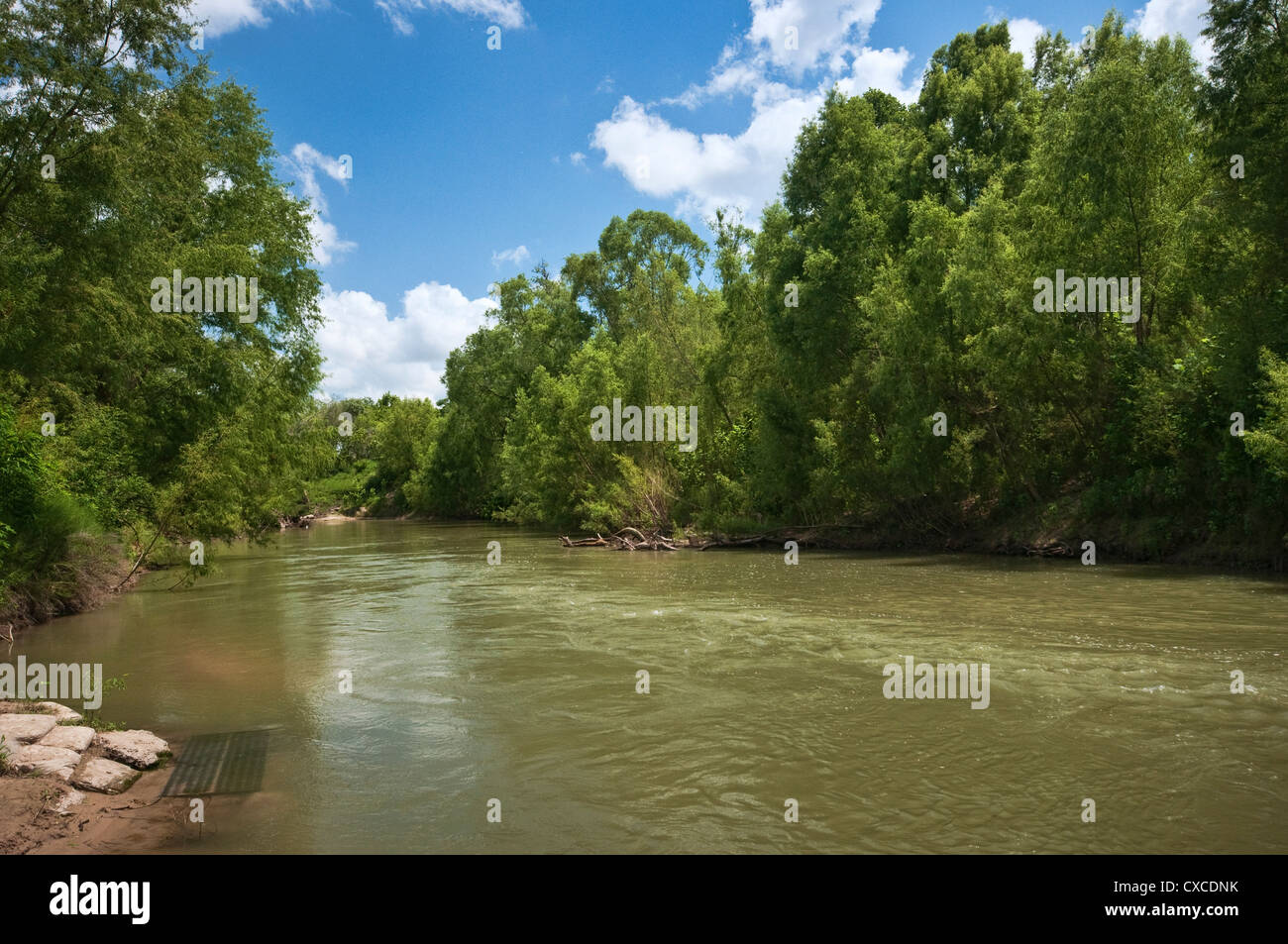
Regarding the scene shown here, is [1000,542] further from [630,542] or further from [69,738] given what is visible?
[69,738]

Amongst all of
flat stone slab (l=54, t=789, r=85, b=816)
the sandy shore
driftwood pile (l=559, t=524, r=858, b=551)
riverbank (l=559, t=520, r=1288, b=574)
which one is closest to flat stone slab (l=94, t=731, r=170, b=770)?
the sandy shore

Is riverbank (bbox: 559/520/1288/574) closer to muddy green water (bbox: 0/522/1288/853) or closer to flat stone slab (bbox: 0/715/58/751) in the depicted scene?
muddy green water (bbox: 0/522/1288/853)

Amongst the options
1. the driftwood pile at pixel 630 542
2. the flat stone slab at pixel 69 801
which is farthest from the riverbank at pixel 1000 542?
the flat stone slab at pixel 69 801

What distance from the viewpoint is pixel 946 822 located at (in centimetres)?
645

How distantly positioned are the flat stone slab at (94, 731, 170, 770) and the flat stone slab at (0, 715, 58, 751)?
48 cm

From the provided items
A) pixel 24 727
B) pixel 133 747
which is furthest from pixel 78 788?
pixel 24 727

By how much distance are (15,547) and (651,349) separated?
1291 inches

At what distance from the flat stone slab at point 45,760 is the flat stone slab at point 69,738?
6.3 inches

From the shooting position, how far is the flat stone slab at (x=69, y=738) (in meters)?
7.78

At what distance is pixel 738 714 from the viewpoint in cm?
969

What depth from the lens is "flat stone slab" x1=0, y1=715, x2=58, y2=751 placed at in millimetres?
7700

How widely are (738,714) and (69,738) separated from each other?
694cm

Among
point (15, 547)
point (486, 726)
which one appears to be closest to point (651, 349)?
point (15, 547)

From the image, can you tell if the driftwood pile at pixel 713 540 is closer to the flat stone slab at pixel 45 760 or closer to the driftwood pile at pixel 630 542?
the driftwood pile at pixel 630 542
